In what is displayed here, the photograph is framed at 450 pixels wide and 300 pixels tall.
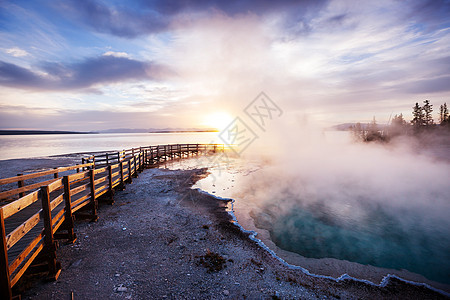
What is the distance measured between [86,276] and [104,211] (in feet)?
16.9

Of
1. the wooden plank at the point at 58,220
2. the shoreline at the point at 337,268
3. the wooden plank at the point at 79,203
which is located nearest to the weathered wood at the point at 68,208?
the wooden plank at the point at 58,220

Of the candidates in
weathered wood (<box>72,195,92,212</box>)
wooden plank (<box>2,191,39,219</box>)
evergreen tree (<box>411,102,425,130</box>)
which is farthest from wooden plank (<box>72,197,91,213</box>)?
evergreen tree (<box>411,102,425,130</box>)

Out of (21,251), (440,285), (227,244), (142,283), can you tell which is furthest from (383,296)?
(21,251)

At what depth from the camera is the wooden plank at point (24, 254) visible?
149 inches

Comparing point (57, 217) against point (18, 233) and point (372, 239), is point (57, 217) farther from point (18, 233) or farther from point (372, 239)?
point (372, 239)

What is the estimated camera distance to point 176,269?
19.2 feet

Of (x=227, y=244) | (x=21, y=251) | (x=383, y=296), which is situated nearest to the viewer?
(x=21, y=251)


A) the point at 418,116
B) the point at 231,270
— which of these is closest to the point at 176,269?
the point at 231,270

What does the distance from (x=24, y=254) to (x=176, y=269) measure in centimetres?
356

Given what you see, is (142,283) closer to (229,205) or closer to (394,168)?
(229,205)

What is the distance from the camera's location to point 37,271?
4.98 metres

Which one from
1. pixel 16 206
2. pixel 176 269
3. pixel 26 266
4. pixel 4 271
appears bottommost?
pixel 176 269

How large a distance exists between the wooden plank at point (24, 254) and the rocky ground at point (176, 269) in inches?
40.6

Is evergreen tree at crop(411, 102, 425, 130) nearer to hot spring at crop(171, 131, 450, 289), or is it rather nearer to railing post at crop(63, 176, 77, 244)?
hot spring at crop(171, 131, 450, 289)
